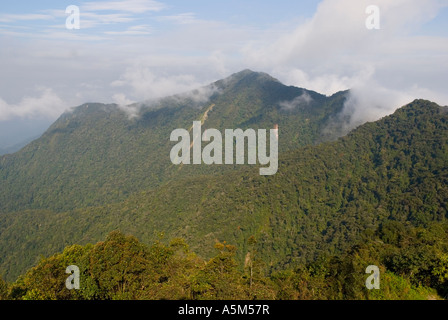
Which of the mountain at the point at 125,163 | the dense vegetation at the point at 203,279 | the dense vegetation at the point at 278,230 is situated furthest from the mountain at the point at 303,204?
the mountain at the point at 125,163

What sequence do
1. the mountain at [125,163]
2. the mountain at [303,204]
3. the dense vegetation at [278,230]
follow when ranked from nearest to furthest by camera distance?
the dense vegetation at [278,230], the mountain at [303,204], the mountain at [125,163]

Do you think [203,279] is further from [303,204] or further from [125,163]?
[125,163]

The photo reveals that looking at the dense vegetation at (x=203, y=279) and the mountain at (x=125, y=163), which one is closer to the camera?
the dense vegetation at (x=203, y=279)

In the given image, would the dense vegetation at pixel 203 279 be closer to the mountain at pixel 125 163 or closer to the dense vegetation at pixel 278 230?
the dense vegetation at pixel 278 230

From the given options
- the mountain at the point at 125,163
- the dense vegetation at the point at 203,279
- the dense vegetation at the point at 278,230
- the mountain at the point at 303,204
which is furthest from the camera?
the mountain at the point at 125,163

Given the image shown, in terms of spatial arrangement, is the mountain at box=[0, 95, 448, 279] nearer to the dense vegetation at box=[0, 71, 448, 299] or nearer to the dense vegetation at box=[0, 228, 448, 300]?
the dense vegetation at box=[0, 71, 448, 299]

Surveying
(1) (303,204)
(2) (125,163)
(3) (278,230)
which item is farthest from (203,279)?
(2) (125,163)

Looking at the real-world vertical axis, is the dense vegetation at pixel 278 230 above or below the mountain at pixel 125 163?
below

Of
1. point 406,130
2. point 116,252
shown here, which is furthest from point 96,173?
point 116,252
